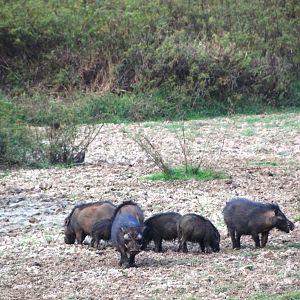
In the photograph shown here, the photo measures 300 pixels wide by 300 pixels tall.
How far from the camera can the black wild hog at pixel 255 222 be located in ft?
35.5

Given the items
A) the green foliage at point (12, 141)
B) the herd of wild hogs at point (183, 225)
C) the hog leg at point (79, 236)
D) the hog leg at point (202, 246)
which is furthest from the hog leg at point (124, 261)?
the green foliage at point (12, 141)

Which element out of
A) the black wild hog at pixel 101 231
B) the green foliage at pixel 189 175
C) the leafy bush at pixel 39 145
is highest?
the leafy bush at pixel 39 145

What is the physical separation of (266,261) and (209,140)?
11.6 meters

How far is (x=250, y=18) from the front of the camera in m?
32.3

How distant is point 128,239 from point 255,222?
1.68m

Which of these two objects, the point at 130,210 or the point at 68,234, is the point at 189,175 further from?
the point at 130,210

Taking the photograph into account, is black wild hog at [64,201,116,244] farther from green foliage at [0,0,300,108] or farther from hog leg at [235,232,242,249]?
green foliage at [0,0,300,108]

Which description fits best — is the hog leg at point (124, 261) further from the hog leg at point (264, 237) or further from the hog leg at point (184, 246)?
the hog leg at point (264, 237)

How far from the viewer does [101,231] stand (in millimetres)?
10922

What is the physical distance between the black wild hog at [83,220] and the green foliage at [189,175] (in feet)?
13.9

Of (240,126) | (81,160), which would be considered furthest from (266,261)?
(240,126)

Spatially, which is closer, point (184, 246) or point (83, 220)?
point (184, 246)

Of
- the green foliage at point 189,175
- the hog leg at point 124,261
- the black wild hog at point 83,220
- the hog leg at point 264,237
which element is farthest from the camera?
the green foliage at point 189,175

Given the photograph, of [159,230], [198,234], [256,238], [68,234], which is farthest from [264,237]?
[68,234]
